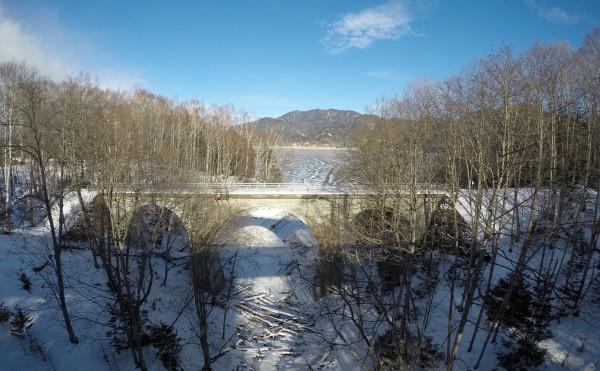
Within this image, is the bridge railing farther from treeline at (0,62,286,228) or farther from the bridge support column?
the bridge support column

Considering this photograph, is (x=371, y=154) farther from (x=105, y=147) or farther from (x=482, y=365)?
(x=105, y=147)

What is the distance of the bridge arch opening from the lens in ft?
63.2

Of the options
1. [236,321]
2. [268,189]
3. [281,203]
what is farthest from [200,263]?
[281,203]

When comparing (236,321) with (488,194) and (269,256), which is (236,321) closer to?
(269,256)

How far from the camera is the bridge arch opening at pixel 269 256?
19.3 meters

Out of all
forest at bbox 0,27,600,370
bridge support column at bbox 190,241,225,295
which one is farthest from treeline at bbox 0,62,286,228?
bridge support column at bbox 190,241,225,295

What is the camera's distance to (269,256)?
23062 mm

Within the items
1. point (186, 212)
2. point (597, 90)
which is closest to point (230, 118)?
point (186, 212)

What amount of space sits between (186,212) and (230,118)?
58.4ft

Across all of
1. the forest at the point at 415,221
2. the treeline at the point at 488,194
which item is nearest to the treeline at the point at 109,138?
the forest at the point at 415,221

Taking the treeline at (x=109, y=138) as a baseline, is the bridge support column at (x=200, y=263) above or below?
below

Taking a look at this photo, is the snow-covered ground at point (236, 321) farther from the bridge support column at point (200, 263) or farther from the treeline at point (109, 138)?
the treeline at point (109, 138)

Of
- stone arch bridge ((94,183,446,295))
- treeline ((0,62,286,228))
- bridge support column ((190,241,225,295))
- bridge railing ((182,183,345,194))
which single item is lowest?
bridge support column ((190,241,225,295))

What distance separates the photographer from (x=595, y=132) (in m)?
15.5
